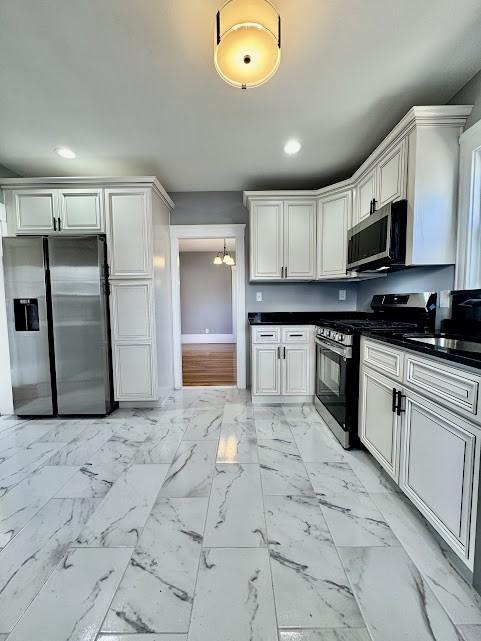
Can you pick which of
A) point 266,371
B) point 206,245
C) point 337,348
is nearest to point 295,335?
point 266,371

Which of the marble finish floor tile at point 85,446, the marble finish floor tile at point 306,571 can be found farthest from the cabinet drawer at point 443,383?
the marble finish floor tile at point 85,446

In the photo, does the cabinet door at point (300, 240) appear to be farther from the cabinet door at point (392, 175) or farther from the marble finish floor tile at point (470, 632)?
the marble finish floor tile at point (470, 632)

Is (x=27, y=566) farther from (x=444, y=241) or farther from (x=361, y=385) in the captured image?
(x=444, y=241)

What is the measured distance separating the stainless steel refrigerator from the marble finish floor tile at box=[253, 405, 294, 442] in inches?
60.2

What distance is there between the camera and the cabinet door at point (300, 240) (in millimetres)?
3072

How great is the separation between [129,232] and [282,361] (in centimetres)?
206

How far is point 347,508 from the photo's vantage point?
59.1 inches

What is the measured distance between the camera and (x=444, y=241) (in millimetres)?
1833

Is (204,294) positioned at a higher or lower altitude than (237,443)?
higher

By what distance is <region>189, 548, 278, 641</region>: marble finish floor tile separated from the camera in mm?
934

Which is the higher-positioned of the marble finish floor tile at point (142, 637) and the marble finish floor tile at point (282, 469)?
the marble finish floor tile at point (282, 469)

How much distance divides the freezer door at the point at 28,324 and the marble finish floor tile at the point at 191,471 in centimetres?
163

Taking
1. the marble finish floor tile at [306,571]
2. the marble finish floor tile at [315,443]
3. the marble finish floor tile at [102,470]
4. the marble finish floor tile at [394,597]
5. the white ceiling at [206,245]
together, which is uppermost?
the white ceiling at [206,245]

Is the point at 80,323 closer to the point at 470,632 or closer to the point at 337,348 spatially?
the point at 337,348
